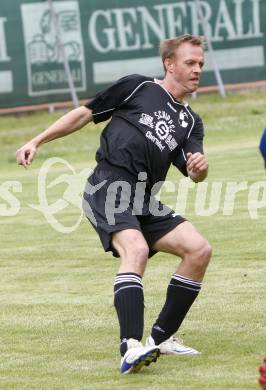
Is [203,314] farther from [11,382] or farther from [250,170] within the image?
[250,170]

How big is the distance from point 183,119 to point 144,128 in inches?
11.4

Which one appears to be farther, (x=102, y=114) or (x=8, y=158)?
(x=8, y=158)

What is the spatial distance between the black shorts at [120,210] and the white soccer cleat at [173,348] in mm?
540

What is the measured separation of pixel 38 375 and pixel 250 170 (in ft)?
33.7

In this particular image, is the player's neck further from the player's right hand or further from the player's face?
the player's right hand

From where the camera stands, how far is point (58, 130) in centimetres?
695

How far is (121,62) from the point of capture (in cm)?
2369

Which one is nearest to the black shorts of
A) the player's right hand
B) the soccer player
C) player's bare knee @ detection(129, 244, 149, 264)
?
the soccer player

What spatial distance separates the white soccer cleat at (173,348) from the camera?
6.96 metres

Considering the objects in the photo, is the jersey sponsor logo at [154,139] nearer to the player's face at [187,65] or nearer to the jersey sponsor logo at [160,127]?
the jersey sponsor logo at [160,127]

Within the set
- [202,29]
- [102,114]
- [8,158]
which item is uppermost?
[102,114]

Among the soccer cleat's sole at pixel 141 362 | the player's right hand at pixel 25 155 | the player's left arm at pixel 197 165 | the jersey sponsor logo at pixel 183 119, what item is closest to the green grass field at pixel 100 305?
the soccer cleat's sole at pixel 141 362

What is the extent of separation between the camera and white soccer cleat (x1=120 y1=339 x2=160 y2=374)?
629 cm

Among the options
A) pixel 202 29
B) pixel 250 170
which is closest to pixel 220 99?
pixel 202 29
